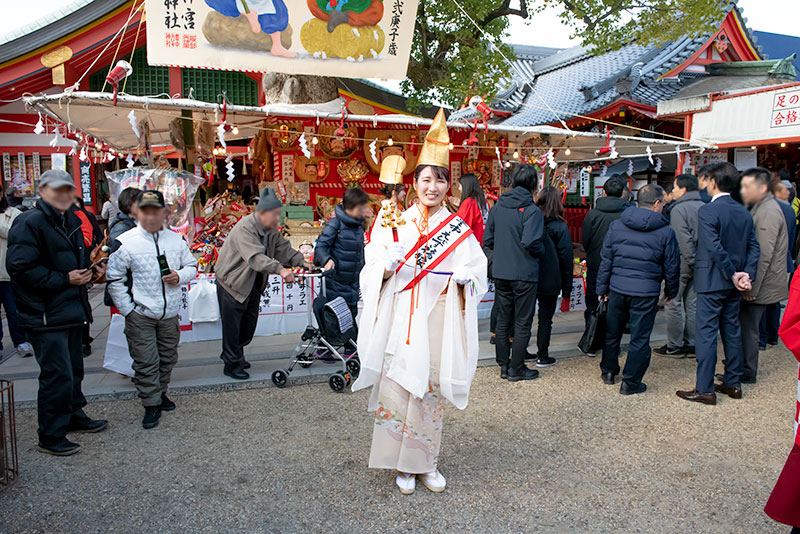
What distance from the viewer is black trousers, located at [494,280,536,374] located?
16.2 feet

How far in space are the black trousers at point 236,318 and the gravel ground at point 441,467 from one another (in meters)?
0.44

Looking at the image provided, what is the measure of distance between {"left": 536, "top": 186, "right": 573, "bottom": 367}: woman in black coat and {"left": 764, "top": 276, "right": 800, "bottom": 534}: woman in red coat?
3.12 metres

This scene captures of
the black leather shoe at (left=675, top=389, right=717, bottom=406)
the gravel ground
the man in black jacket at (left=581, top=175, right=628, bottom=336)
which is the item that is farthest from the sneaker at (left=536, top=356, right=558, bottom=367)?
the black leather shoe at (left=675, top=389, right=717, bottom=406)

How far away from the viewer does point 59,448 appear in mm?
3516

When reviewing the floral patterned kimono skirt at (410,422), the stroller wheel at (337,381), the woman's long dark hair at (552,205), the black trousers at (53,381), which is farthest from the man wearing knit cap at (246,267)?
the woman's long dark hair at (552,205)

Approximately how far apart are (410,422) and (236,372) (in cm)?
247

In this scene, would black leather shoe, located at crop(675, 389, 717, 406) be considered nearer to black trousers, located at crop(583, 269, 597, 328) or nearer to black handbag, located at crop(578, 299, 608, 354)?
black handbag, located at crop(578, 299, 608, 354)

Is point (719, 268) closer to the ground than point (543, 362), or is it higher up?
higher up

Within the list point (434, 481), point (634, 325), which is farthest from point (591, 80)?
point (434, 481)

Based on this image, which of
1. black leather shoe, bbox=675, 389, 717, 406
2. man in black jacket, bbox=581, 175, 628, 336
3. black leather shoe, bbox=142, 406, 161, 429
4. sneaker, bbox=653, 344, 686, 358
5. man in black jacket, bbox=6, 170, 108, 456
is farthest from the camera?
sneaker, bbox=653, 344, 686, 358

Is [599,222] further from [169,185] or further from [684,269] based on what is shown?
[169,185]

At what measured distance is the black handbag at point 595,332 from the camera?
5.35m

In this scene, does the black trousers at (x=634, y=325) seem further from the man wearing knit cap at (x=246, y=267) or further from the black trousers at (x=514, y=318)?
the man wearing knit cap at (x=246, y=267)

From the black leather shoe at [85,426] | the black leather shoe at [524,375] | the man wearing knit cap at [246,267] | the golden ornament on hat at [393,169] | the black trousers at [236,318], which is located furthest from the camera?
the black leather shoe at [524,375]
